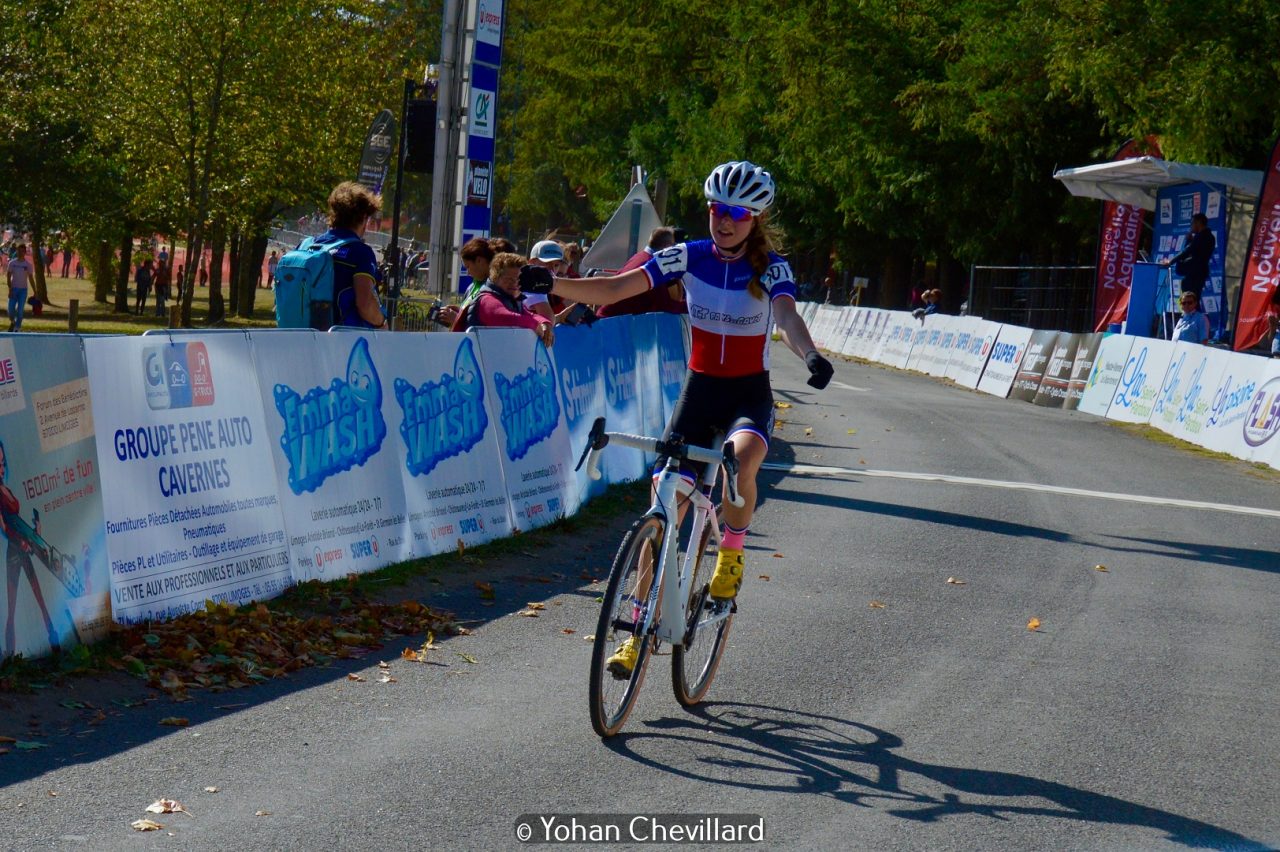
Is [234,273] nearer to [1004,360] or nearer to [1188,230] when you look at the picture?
[1004,360]

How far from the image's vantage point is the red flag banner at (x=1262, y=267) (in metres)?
22.7

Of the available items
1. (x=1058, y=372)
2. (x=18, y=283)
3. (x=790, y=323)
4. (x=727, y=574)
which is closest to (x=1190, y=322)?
(x=1058, y=372)

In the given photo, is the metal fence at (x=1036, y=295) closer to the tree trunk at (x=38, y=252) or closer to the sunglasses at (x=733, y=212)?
the tree trunk at (x=38, y=252)

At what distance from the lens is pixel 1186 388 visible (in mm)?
20922

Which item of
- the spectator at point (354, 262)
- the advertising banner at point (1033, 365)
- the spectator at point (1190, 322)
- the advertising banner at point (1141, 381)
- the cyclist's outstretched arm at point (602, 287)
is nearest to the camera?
the cyclist's outstretched arm at point (602, 287)

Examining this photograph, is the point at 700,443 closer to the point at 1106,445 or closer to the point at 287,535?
the point at 287,535

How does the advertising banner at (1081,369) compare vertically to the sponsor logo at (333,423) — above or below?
below

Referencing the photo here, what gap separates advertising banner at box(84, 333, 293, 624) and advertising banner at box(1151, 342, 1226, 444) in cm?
1471

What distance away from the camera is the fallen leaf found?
5.03 metres

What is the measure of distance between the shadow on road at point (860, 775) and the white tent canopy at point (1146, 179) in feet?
66.5

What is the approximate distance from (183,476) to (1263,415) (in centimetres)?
1407

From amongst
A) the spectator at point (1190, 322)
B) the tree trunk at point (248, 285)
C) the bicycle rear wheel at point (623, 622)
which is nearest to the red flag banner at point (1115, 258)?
the spectator at point (1190, 322)

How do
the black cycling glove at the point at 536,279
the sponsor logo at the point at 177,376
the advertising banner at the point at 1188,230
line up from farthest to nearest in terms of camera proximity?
the advertising banner at the point at 1188,230 → the sponsor logo at the point at 177,376 → the black cycling glove at the point at 536,279

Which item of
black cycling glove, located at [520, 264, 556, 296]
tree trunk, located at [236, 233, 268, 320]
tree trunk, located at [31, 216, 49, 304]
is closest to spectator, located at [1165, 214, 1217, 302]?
black cycling glove, located at [520, 264, 556, 296]
